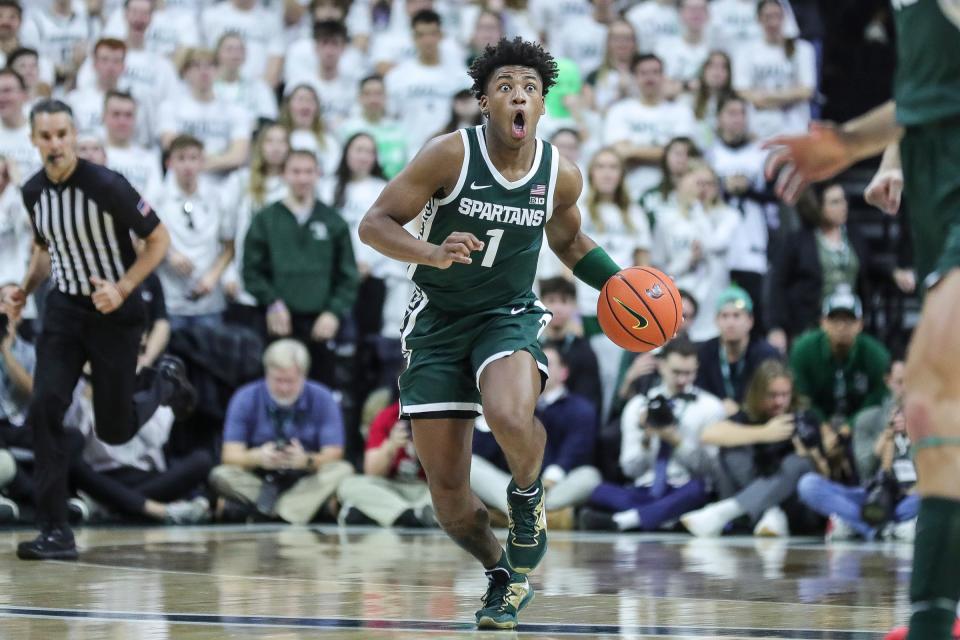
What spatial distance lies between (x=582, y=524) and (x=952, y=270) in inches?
290

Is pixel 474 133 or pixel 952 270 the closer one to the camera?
pixel 952 270

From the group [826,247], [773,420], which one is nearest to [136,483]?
[773,420]

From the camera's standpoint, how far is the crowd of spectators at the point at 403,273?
10867 millimetres

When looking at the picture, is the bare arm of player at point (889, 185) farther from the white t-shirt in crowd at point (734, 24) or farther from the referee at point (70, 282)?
the white t-shirt in crowd at point (734, 24)

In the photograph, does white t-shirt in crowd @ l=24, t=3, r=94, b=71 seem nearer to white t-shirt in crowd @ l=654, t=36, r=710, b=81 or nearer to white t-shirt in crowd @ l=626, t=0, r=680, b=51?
white t-shirt in crowd @ l=626, t=0, r=680, b=51

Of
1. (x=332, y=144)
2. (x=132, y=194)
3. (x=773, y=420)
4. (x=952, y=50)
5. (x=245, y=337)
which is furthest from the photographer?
(x=332, y=144)

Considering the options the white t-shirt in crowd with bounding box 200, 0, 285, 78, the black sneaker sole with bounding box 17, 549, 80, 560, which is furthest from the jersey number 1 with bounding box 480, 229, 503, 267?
the white t-shirt in crowd with bounding box 200, 0, 285, 78

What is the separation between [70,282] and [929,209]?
5.47m

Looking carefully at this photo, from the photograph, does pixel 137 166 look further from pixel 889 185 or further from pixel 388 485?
pixel 889 185

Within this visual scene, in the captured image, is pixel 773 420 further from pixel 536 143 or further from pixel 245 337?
pixel 536 143

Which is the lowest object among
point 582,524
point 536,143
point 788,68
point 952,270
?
point 582,524

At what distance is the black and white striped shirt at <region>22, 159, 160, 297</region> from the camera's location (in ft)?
27.8

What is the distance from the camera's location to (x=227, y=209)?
12203 millimetres

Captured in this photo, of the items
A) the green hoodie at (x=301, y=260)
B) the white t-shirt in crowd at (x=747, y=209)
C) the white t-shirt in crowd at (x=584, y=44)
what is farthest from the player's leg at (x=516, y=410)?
the white t-shirt in crowd at (x=584, y=44)
